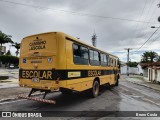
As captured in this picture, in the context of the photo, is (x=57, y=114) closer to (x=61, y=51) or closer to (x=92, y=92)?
(x=61, y=51)

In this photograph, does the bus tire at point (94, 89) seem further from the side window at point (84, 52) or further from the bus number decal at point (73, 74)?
the bus number decal at point (73, 74)

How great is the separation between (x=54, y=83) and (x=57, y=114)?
4.02 ft

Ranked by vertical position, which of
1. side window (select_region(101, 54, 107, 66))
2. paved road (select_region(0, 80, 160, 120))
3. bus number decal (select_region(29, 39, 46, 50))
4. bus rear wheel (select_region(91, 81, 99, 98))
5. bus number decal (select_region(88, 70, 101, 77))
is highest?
bus number decal (select_region(29, 39, 46, 50))

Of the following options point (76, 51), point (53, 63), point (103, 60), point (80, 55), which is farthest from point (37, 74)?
point (103, 60)

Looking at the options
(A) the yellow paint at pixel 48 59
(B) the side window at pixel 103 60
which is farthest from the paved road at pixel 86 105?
(B) the side window at pixel 103 60

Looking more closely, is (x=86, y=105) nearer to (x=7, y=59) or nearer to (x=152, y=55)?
(x=7, y=59)

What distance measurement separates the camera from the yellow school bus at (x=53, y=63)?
7.72m

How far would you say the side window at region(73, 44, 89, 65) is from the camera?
8.87 meters

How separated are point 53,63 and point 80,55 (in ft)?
6.76

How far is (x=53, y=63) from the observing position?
25.4 feet

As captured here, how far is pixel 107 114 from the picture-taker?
741 cm

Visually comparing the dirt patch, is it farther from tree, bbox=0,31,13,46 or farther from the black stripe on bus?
tree, bbox=0,31,13,46

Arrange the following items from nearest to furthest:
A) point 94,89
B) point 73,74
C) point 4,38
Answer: point 73,74, point 94,89, point 4,38

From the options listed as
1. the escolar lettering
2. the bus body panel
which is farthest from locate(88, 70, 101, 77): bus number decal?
the escolar lettering
